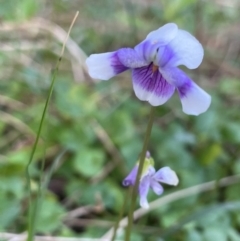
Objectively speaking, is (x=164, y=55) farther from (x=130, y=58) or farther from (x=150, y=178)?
Answer: (x=150, y=178)

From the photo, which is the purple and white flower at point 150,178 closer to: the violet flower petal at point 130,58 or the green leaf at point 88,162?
the violet flower petal at point 130,58

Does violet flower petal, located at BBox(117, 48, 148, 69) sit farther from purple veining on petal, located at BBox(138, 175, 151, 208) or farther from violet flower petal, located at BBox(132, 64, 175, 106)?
purple veining on petal, located at BBox(138, 175, 151, 208)

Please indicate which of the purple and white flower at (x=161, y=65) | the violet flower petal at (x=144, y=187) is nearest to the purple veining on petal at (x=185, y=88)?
the purple and white flower at (x=161, y=65)

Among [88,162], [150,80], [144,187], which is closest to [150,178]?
[144,187]

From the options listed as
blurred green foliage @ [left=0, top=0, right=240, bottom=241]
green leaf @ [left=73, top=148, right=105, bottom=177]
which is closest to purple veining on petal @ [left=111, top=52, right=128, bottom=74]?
blurred green foliage @ [left=0, top=0, right=240, bottom=241]

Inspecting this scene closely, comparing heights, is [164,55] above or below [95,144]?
below

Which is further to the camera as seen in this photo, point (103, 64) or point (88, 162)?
point (88, 162)
